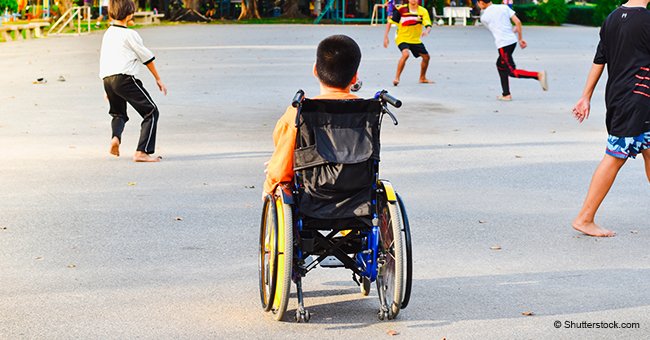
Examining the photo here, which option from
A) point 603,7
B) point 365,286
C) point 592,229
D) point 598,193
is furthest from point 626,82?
point 603,7

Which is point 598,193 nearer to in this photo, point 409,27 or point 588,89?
point 588,89

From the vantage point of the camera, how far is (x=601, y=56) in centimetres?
793

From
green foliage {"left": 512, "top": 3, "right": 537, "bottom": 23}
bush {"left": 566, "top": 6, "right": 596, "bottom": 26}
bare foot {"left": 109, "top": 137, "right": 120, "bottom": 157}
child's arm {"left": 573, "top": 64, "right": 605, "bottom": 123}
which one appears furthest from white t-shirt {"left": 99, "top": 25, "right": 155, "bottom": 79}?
bush {"left": 566, "top": 6, "right": 596, "bottom": 26}

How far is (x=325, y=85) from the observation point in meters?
5.91

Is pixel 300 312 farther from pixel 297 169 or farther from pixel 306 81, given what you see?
pixel 306 81

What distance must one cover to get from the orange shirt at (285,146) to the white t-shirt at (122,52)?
555cm

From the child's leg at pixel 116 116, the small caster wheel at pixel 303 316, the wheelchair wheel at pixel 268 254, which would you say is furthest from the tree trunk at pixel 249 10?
the small caster wheel at pixel 303 316

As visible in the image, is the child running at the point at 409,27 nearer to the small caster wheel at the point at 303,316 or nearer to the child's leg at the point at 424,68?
the child's leg at the point at 424,68

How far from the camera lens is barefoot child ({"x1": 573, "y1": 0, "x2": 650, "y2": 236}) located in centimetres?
772

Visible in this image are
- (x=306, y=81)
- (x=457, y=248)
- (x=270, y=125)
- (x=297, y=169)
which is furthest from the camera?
(x=306, y=81)

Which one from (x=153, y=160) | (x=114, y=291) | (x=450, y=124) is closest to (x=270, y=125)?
(x=450, y=124)

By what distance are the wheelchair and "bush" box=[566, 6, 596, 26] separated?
54114mm

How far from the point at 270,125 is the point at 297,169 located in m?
8.95

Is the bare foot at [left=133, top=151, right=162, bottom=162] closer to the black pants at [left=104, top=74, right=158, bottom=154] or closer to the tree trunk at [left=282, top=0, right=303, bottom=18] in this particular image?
the black pants at [left=104, top=74, right=158, bottom=154]
